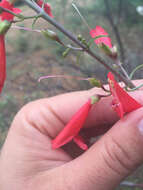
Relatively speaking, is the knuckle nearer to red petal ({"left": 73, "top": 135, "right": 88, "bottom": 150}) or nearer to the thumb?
the thumb

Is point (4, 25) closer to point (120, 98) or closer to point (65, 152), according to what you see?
point (120, 98)

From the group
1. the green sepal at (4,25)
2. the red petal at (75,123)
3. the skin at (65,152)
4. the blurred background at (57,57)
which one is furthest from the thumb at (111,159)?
the blurred background at (57,57)

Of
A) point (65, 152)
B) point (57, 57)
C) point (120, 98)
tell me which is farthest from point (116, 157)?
point (57, 57)

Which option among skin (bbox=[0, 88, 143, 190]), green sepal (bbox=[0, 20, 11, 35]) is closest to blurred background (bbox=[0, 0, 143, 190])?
skin (bbox=[0, 88, 143, 190])

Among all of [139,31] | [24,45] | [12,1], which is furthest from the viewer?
[139,31]

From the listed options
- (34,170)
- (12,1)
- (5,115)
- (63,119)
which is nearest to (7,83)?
(5,115)

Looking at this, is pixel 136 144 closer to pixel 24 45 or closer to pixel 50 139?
pixel 50 139

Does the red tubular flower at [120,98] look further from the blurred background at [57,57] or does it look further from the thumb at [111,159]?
the blurred background at [57,57]
